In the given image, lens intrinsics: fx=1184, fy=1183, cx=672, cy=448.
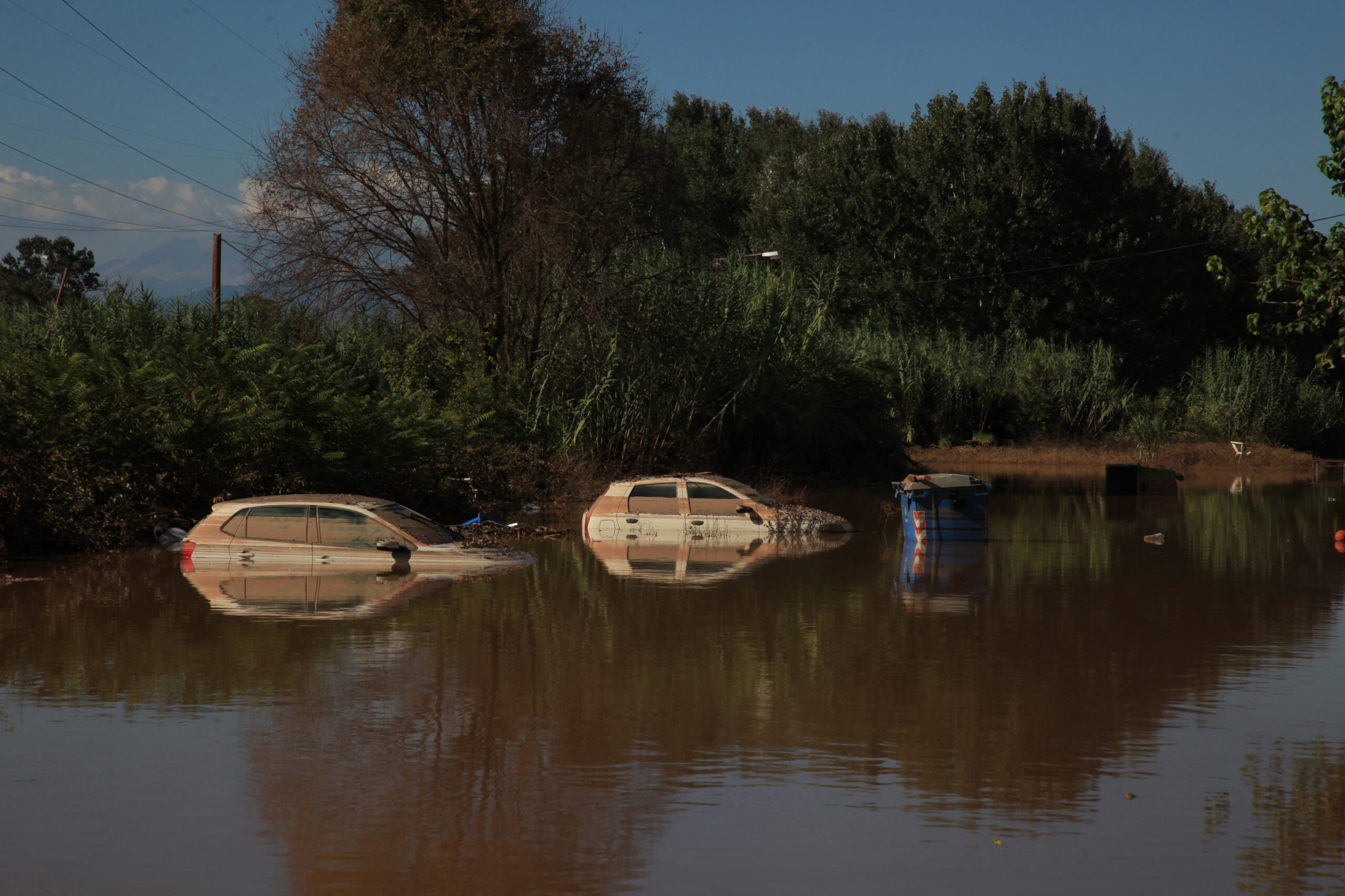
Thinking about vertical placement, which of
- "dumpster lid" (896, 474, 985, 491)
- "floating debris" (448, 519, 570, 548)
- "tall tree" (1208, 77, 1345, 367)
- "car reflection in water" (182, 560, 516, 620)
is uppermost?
"tall tree" (1208, 77, 1345, 367)

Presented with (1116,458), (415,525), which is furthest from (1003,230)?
(415,525)

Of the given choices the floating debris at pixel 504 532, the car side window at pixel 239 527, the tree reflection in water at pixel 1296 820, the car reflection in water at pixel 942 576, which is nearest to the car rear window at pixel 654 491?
the floating debris at pixel 504 532

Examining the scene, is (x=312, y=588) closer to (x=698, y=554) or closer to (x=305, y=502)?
Answer: (x=305, y=502)

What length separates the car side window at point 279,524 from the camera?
62.6 ft

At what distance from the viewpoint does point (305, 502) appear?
62.6 feet

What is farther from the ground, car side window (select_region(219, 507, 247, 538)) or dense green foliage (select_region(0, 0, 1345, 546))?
dense green foliage (select_region(0, 0, 1345, 546))

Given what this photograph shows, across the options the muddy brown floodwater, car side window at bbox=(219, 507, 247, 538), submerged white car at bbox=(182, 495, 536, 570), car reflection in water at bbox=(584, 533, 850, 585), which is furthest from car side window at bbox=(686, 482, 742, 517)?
car side window at bbox=(219, 507, 247, 538)

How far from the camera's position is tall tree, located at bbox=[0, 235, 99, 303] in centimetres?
7781

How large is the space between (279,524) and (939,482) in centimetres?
1257

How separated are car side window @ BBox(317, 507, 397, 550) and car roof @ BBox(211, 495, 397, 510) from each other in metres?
0.12

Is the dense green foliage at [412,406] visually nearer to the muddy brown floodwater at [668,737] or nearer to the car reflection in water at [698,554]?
the muddy brown floodwater at [668,737]

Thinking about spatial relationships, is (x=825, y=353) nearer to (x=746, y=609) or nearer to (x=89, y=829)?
(x=746, y=609)

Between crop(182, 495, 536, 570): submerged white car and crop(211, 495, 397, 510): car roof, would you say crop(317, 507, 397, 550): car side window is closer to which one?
crop(182, 495, 536, 570): submerged white car

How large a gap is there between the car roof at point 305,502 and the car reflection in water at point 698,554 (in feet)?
13.5
